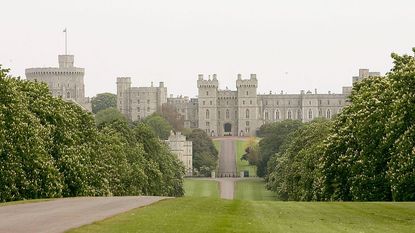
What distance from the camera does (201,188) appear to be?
143625mm

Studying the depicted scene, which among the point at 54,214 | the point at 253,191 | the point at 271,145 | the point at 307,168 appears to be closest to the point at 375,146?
the point at 307,168

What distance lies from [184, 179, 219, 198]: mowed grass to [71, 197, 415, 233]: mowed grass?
272 ft

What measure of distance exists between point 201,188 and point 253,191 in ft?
32.1

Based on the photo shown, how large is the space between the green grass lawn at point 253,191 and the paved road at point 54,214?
74355 mm

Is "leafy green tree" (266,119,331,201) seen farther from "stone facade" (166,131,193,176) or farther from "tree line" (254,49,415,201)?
"stone facade" (166,131,193,176)

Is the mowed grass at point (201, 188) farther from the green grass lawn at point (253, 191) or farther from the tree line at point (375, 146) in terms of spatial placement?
the tree line at point (375, 146)

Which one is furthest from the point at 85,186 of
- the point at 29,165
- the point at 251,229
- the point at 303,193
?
the point at 251,229

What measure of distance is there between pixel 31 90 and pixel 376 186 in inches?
870

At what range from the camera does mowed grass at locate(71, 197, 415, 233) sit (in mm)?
28316

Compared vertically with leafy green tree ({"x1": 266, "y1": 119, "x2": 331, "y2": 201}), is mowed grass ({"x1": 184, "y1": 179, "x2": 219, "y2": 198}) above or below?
below

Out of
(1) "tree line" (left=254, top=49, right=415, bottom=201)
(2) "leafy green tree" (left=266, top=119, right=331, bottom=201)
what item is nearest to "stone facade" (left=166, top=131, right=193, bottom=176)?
(2) "leafy green tree" (left=266, top=119, right=331, bottom=201)

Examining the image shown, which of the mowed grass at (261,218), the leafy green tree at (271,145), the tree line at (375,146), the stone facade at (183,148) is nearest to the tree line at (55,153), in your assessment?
the mowed grass at (261,218)

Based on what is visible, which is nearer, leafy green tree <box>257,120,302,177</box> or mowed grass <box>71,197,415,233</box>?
mowed grass <box>71,197,415,233</box>

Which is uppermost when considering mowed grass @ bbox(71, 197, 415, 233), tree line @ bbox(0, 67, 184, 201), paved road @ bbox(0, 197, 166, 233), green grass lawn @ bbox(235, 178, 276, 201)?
tree line @ bbox(0, 67, 184, 201)
